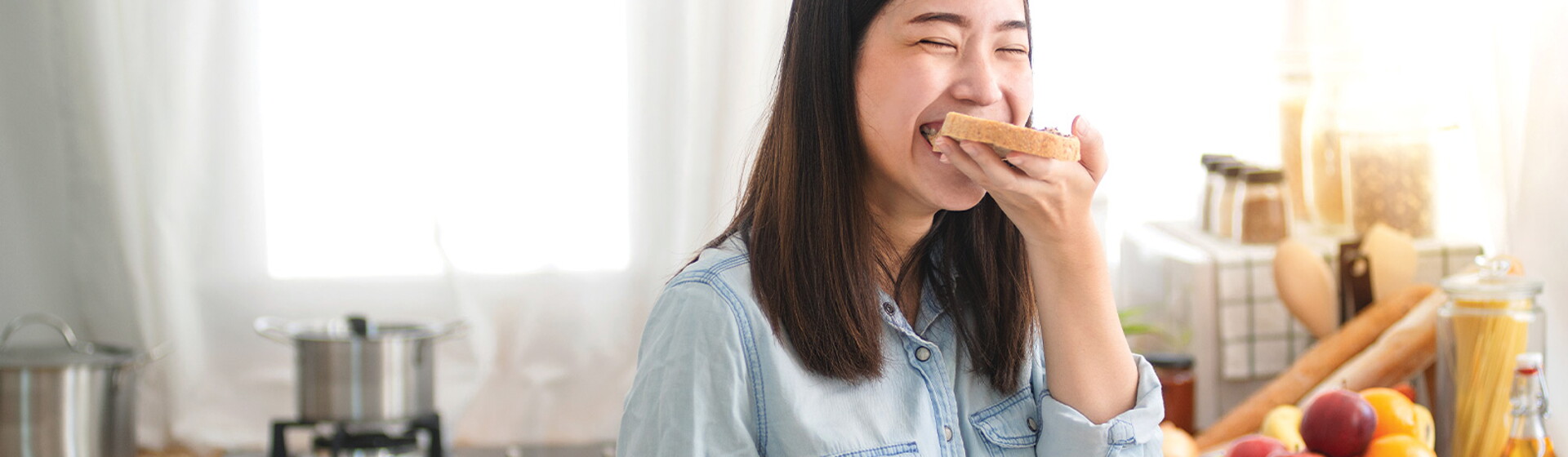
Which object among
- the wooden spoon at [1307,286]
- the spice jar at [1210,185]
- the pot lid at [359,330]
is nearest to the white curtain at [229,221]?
the pot lid at [359,330]

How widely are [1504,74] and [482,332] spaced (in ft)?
4.90

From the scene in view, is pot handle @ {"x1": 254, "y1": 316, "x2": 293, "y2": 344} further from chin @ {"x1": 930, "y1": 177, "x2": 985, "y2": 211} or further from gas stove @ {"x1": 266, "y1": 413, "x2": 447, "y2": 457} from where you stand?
chin @ {"x1": 930, "y1": 177, "x2": 985, "y2": 211}

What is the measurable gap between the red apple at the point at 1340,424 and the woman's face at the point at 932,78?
2.26 ft

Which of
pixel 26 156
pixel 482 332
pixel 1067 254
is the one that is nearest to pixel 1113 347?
pixel 1067 254

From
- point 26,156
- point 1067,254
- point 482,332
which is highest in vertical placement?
point 26,156

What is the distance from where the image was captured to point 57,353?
1.78 meters

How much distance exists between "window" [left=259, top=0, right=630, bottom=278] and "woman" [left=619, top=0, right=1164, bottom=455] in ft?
4.21

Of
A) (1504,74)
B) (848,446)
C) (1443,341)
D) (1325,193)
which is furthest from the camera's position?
(1325,193)

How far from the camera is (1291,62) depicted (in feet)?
6.15

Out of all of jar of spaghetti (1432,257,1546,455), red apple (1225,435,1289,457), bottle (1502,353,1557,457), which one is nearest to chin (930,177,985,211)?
red apple (1225,435,1289,457)

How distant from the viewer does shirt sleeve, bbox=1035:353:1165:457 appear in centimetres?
78

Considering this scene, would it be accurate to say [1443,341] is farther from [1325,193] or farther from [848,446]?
[848,446]

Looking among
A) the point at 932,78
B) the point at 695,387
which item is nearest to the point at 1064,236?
the point at 932,78

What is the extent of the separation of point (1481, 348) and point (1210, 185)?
0.53m
